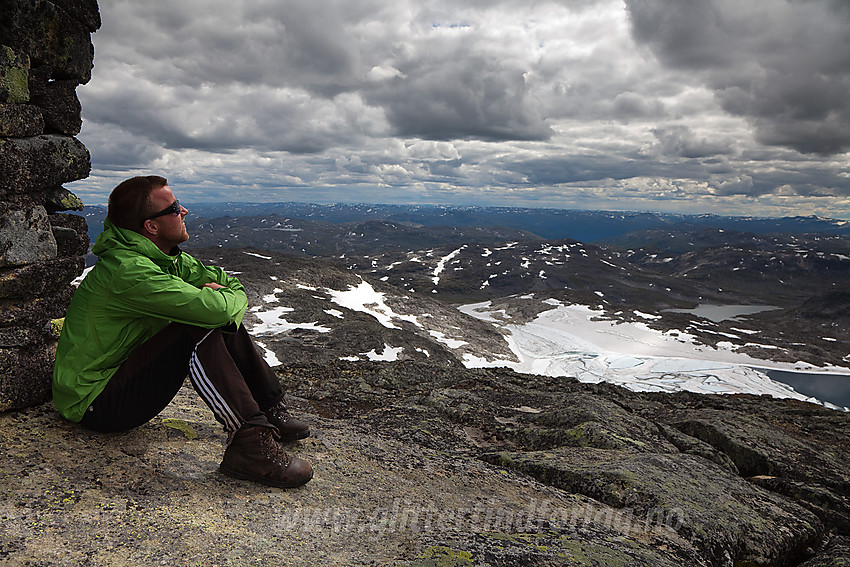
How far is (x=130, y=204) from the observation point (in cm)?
593

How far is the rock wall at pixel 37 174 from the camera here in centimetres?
664

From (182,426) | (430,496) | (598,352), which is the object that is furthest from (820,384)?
(182,426)

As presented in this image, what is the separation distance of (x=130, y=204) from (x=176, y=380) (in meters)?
2.39

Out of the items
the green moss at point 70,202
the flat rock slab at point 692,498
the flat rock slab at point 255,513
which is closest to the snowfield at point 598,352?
the green moss at point 70,202

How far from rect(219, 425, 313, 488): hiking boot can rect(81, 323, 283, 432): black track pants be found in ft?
0.51

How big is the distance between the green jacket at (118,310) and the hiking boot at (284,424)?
218 cm

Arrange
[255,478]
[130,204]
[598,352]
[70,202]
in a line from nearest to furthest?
1. [130,204]
2. [255,478]
3. [70,202]
4. [598,352]

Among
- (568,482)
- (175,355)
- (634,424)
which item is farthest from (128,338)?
(634,424)

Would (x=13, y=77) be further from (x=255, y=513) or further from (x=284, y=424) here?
(x=255, y=513)

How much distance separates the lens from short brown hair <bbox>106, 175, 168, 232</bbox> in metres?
5.90

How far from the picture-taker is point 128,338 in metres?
5.80

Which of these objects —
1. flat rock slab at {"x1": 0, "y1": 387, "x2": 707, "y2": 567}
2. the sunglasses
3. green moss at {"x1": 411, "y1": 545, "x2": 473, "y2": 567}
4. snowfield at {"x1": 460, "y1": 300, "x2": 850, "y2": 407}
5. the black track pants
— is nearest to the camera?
flat rock slab at {"x1": 0, "y1": 387, "x2": 707, "y2": 567}

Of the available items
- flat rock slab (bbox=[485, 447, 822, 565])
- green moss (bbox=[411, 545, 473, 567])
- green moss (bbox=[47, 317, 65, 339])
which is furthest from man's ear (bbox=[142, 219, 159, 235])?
flat rock slab (bbox=[485, 447, 822, 565])

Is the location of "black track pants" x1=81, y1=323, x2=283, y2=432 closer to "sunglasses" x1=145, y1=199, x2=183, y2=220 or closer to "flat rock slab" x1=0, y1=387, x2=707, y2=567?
"flat rock slab" x1=0, y1=387, x2=707, y2=567
